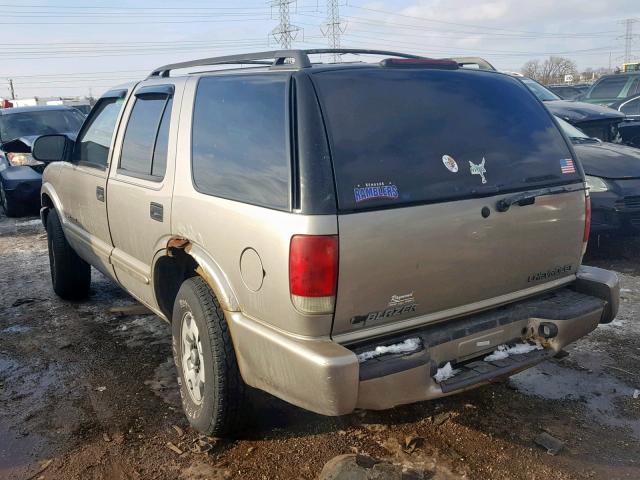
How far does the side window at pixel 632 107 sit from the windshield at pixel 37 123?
10543 millimetres

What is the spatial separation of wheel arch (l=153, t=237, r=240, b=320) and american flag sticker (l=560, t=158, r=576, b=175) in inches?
73.0

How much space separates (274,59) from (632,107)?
11.3m

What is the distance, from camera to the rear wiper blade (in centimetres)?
291

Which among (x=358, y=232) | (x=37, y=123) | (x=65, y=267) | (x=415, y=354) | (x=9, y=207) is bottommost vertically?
(x=9, y=207)

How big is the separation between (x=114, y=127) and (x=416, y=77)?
7.60 feet

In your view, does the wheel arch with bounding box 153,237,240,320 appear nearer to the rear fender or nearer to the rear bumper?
the rear fender

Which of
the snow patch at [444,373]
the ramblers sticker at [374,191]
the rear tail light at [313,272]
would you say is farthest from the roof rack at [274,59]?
the snow patch at [444,373]

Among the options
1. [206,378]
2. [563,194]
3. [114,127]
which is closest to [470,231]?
[563,194]

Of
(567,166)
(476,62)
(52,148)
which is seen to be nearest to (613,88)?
(476,62)

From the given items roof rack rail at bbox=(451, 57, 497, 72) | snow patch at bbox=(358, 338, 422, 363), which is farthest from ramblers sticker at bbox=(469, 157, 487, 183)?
roof rack rail at bbox=(451, 57, 497, 72)

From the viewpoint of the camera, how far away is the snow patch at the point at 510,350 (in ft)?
9.93

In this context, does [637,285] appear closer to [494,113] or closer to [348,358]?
[494,113]

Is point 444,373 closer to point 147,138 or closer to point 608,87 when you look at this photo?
point 147,138

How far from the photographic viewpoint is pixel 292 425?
3.41 meters
